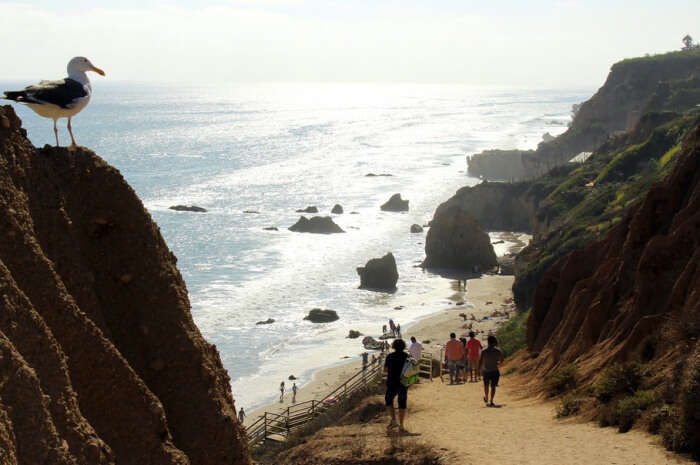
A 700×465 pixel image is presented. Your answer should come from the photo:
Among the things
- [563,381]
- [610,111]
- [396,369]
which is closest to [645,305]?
[563,381]

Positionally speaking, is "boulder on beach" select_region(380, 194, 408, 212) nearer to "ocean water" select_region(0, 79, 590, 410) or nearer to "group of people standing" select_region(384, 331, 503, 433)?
"ocean water" select_region(0, 79, 590, 410)

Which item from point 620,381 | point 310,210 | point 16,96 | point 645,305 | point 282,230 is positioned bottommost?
point 282,230

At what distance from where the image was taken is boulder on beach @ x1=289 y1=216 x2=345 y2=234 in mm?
83188

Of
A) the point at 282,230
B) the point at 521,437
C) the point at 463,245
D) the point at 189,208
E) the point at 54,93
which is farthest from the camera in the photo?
the point at 189,208

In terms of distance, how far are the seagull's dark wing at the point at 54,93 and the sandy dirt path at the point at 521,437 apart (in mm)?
7940

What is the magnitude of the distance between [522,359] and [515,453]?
11193 mm

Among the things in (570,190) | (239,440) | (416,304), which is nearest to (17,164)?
(239,440)

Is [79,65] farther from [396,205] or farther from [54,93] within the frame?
[396,205]

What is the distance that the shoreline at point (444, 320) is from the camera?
3981 cm

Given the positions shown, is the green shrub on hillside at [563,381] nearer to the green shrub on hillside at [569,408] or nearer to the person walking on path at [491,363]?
the person walking on path at [491,363]

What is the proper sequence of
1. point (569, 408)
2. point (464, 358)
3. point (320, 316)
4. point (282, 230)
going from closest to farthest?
1. point (569, 408)
2. point (464, 358)
3. point (320, 316)
4. point (282, 230)

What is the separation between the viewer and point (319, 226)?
83250 mm

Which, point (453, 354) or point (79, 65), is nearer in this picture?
point (79, 65)

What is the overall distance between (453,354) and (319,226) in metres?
62.1
